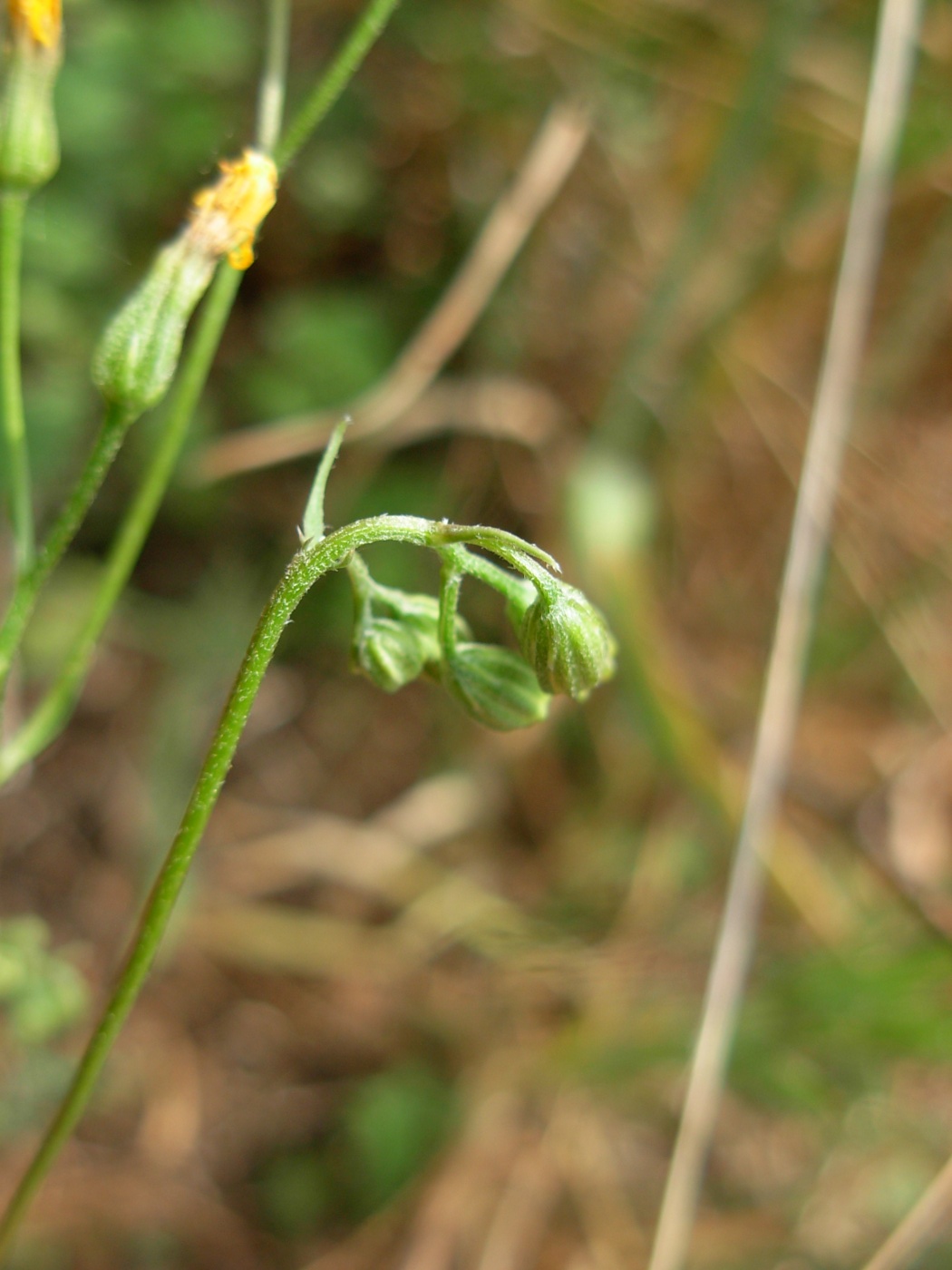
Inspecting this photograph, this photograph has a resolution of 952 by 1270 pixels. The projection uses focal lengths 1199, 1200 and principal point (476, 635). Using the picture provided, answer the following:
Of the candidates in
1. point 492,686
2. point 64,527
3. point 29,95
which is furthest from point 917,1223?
point 29,95

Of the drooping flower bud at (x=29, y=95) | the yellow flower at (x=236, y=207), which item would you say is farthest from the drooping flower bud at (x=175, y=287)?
the drooping flower bud at (x=29, y=95)

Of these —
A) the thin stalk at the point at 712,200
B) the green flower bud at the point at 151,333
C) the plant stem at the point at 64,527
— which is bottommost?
the plant stem at the point at 64,527

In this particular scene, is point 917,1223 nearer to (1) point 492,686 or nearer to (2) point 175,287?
(1) point 492,686

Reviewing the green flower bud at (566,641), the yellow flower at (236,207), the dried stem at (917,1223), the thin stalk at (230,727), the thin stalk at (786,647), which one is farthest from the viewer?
the thin stalk at (786,647)

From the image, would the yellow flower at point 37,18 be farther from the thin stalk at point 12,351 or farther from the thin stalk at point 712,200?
the thin stalk at point 712,200

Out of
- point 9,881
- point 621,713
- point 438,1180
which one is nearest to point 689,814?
point 621,713

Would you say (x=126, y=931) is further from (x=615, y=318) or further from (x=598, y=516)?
(x=615, y=318)

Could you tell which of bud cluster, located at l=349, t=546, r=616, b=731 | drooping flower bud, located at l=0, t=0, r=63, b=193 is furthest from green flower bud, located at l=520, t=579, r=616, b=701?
drooping flower bud, located at l=0, t=0, r=63, b=193

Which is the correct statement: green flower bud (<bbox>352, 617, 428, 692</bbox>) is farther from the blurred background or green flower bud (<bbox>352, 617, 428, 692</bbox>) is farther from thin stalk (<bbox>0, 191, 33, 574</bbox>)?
the blurred background
